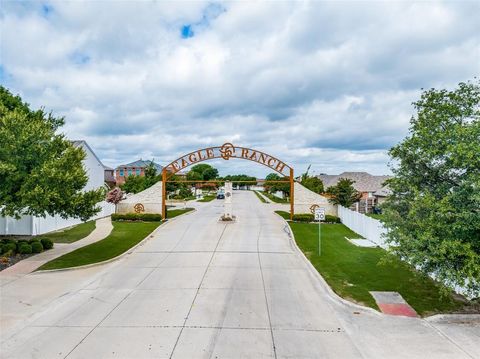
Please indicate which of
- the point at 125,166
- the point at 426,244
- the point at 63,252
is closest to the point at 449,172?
the point at 426,244

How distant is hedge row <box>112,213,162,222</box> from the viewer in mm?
30823

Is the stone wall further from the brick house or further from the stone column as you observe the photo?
the brick house

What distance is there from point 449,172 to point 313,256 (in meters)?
8.44

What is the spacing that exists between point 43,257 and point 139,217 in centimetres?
1351

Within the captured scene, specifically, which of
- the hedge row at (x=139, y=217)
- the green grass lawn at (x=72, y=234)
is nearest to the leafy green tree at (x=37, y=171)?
the green grass lawn at (x=72, y=234)

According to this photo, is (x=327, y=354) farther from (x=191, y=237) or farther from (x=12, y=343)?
(x=191, y=237)

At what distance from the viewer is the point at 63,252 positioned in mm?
18734

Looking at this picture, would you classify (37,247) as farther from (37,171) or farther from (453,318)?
(453,318)

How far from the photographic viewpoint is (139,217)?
31.1 m

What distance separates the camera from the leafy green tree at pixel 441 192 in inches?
381

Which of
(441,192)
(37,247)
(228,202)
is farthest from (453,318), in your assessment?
(228,202)

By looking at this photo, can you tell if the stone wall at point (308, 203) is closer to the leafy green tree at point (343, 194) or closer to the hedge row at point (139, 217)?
the leafy green tree at point (343, 194)

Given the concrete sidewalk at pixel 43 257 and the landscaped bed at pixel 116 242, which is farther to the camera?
the landscaped bed at pixel 116 242

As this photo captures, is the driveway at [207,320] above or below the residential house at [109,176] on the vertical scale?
below
